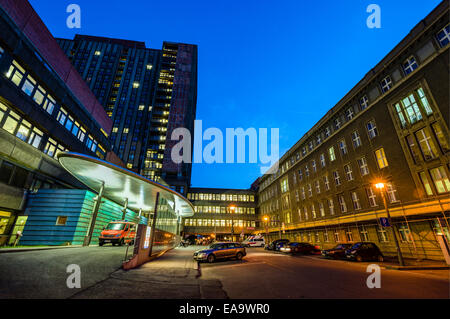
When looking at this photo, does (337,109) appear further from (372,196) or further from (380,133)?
(372,196)

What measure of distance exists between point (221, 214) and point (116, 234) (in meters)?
44.9

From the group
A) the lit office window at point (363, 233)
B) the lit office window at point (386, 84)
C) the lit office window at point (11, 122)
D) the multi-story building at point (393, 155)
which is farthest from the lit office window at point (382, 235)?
the lit office window at point (11, 122)

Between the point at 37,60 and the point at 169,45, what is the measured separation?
87948 mm

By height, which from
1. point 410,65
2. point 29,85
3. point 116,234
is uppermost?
point 410,65

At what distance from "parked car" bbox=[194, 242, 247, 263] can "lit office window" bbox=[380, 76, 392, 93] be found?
22.8 m

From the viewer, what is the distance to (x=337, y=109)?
28.4 meters

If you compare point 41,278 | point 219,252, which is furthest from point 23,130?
point 219,252

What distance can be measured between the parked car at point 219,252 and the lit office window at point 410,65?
23417 mm

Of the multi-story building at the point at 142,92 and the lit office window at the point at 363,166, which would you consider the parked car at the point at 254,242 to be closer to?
the lit office window at the point at 363,166

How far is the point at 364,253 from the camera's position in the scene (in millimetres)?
16969

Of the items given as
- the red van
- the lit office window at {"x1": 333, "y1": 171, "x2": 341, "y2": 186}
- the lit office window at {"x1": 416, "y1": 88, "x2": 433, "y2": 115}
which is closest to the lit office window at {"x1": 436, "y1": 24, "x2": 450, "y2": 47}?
the lit office window at {"x1": 416, "y1": 88, "x2": 433, "y2": 115}

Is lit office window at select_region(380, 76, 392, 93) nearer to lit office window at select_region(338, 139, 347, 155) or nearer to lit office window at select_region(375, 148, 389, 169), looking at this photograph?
lit office window at select_region(375, 148, 389, 169)

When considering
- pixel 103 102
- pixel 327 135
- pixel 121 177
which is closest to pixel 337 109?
pixel 327 135

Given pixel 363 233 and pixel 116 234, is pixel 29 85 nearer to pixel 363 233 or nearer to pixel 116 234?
pixel 116 234
